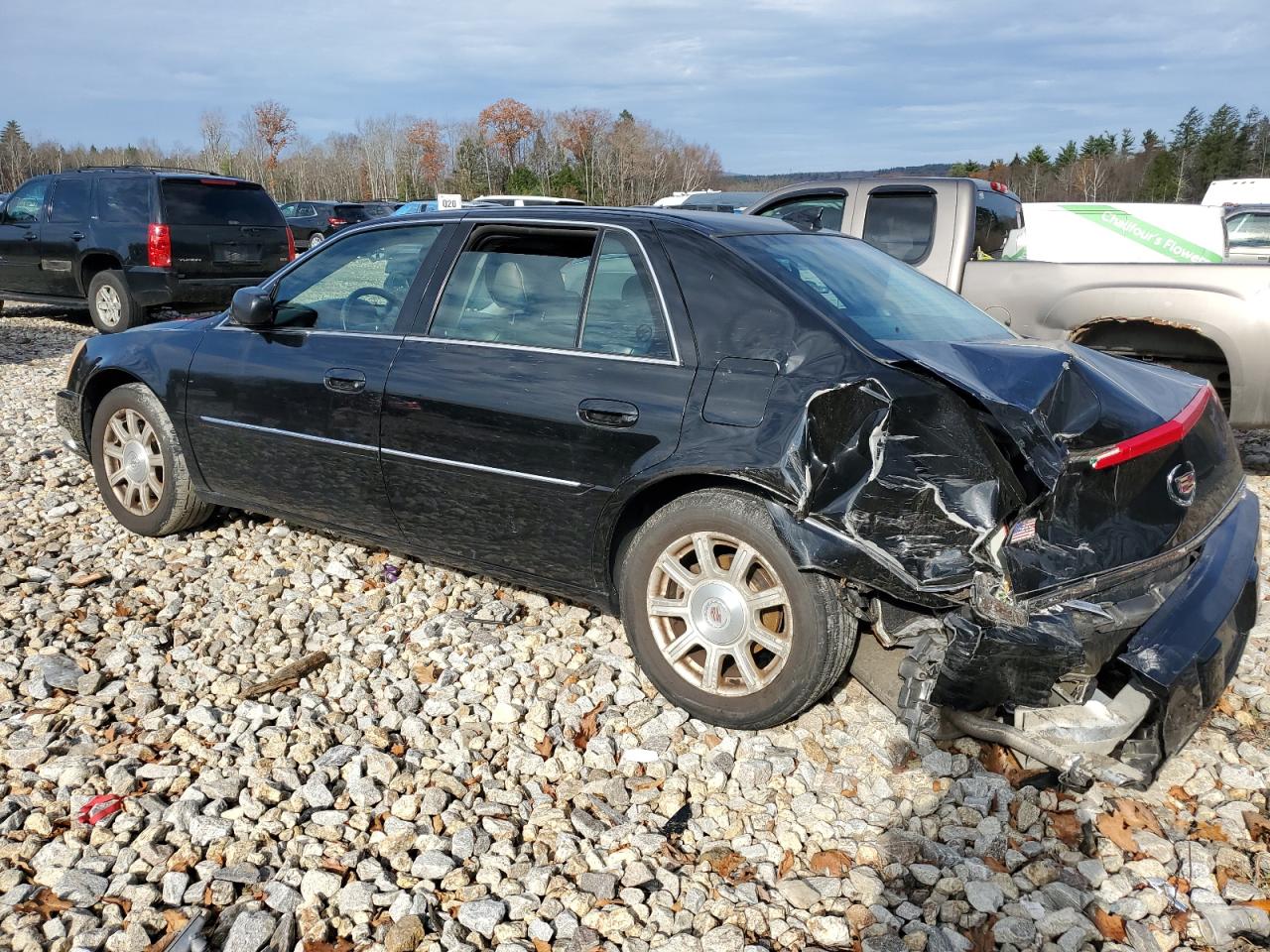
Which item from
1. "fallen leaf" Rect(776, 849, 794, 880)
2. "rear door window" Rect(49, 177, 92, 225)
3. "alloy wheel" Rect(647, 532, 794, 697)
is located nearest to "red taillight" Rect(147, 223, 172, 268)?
"rear door window" Rect(49, 177, 92, 225)

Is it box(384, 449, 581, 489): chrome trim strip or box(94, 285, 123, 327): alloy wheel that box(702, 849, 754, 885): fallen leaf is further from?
box(94, 285, 123, 327): alloy wheel

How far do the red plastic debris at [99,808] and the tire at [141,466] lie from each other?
87.1 inches

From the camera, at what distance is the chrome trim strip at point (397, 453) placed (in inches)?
138

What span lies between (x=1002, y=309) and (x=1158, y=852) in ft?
15.3

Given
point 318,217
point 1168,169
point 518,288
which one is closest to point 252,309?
point 518,288

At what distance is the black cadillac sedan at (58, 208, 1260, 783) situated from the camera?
2734 millimetres

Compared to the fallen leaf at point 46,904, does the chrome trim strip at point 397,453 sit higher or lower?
higher

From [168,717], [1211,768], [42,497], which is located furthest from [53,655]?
[1211,768]

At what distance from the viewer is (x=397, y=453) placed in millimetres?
3889

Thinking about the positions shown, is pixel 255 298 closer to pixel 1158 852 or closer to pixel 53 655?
pixel 53 655

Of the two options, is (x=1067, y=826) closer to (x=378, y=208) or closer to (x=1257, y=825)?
(x=1257, y=825)

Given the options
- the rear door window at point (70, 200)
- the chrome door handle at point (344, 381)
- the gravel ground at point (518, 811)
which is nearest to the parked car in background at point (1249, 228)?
the gravel ground at point (518, 811)

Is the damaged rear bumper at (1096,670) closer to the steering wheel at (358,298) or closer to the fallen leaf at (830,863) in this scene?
the fallen leaf at (830,863)

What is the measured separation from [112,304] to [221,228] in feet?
5.32
